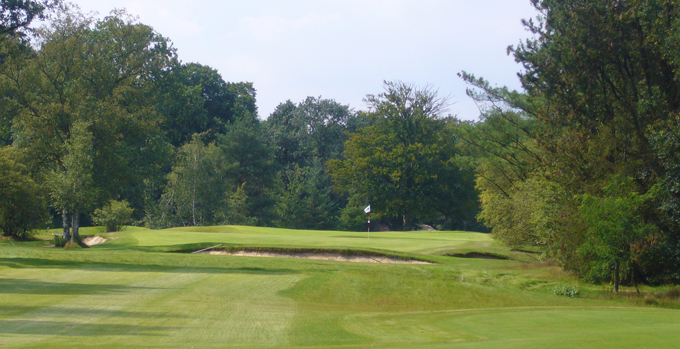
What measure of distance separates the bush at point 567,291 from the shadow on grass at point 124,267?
847 cm

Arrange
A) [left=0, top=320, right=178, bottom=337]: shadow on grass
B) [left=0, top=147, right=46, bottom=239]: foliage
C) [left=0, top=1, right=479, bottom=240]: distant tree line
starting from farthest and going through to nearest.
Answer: [left=0, top=1, right=479, bottom=240]: distant tree line → [left=0, top=147, right=46, bottom=239]: foliage → [left=0, top=320, right=178, bottom=337]: shadow on grass

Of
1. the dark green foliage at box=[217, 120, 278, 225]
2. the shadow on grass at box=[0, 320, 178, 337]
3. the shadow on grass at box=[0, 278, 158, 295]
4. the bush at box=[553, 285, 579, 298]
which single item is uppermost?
the dark green foliage at box=[217, 120, 278, 225]

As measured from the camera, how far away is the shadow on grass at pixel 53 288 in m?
12.9

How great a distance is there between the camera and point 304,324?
10992 mm

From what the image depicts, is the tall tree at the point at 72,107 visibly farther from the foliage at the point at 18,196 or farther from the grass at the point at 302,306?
the grass at the point at 302,306

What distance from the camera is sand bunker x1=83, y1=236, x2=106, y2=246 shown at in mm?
33303

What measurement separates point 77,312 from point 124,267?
797cm

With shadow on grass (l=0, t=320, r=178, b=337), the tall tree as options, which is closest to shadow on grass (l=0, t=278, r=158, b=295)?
shadow on grass (l=0, t=320, r=178, b=337)

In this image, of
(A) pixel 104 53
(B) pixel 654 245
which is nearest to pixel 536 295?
(B) pixel 654 245

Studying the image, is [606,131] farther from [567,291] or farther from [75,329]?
[75,329]

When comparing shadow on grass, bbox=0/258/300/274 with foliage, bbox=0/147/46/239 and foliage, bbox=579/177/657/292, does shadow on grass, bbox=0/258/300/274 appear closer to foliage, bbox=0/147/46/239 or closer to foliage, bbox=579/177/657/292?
foliage, bbox=0/147/46/239

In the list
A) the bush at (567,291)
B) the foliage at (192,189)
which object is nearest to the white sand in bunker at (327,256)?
the bush at (567,291)

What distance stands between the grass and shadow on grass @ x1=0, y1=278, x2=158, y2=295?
0.03 metres

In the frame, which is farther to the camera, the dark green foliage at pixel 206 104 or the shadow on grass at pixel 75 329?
the dark green foliage at pixel 206 104
